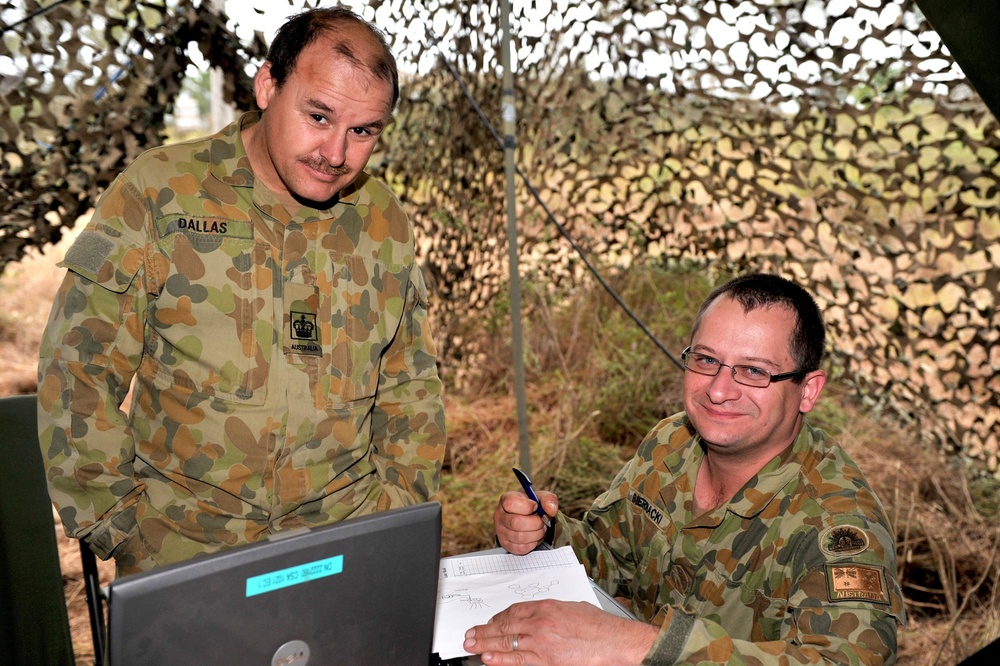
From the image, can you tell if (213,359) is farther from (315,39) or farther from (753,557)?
(753,557)

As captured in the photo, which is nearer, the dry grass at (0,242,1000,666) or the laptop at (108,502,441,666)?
the laptop at (108,502,441,666)

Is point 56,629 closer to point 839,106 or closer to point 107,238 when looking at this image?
point 107,238

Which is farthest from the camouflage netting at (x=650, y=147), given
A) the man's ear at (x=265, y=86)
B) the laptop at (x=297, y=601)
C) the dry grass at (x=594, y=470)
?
the laptop at (x=297, y=601)

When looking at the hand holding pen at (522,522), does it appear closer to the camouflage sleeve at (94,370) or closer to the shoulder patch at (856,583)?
the shoulder patch at (856,583)

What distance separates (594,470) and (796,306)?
7.58 ft

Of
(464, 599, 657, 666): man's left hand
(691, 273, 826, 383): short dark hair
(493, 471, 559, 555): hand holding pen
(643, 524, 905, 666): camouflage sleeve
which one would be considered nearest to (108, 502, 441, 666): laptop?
(464, 599, 657, 666): man's left hand

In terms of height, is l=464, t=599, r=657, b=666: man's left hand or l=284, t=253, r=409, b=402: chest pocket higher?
l=284, t=253, r=409, b=402: chest pocket

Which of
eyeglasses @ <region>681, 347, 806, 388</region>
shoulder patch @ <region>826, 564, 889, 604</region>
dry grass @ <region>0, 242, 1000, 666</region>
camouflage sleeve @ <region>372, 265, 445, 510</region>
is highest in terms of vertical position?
eyeglasses @ <region>681, 347, 806, 388</region>

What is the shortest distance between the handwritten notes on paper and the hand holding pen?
0.07ft

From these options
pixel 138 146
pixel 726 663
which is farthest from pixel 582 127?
pixel 726 663

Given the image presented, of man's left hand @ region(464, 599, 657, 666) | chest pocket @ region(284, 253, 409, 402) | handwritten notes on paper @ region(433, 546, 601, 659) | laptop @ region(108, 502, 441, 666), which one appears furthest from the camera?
→ chest pocket @ region(284, 253, 409, 402)

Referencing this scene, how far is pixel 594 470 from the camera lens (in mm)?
3842

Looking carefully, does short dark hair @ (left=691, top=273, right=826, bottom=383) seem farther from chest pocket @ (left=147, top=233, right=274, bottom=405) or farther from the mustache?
chest pocket @ (left=147, top=233, right=274, bottom=405)

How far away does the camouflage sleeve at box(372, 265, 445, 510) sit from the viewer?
186 centimetres
